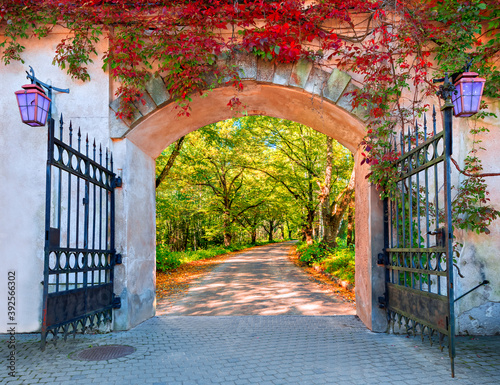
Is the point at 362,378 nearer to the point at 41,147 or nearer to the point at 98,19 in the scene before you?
the point at 41,147

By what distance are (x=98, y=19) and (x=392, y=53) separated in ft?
14.2

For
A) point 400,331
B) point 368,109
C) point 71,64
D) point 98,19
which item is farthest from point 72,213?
point 400,331

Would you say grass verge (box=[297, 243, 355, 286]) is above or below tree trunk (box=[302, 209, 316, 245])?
below

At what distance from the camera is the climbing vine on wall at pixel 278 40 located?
527 cm

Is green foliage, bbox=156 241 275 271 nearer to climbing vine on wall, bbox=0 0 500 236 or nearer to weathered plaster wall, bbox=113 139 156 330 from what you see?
weathered plaster wall, bbox=113 139 156 330

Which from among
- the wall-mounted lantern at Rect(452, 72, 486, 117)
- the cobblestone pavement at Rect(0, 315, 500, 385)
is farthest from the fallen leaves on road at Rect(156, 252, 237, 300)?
the wall-mounted lantern at Rect(452, 72, 486, 117)

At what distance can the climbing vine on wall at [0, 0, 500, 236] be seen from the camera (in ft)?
17.3

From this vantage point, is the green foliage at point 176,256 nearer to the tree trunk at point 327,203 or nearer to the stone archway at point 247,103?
the tree trunk at point 327,203

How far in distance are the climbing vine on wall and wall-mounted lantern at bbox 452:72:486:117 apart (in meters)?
1.21

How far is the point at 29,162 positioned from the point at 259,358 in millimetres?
4326

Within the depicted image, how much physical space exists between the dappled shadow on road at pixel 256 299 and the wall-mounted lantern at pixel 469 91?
4.46 metres

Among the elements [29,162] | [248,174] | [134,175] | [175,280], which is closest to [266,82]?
[134,175]

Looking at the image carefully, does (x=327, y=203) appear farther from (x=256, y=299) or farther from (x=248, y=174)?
(x=248, y=174)

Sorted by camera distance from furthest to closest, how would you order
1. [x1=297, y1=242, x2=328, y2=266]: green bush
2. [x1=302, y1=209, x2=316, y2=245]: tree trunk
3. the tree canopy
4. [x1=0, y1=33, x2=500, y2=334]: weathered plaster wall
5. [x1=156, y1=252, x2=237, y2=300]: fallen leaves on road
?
[x1=302, y1=209, x2=316, y2=245]: tree trunk → the tree canopy → [x1=297, y1=242, x2=328, y2=266]: green bush → [x1=156, y1=252, x2=237, y2=300]: fallen leaves on road → [x1=0, y1=33, x2=500, y2=334]: weathered plaster wall
